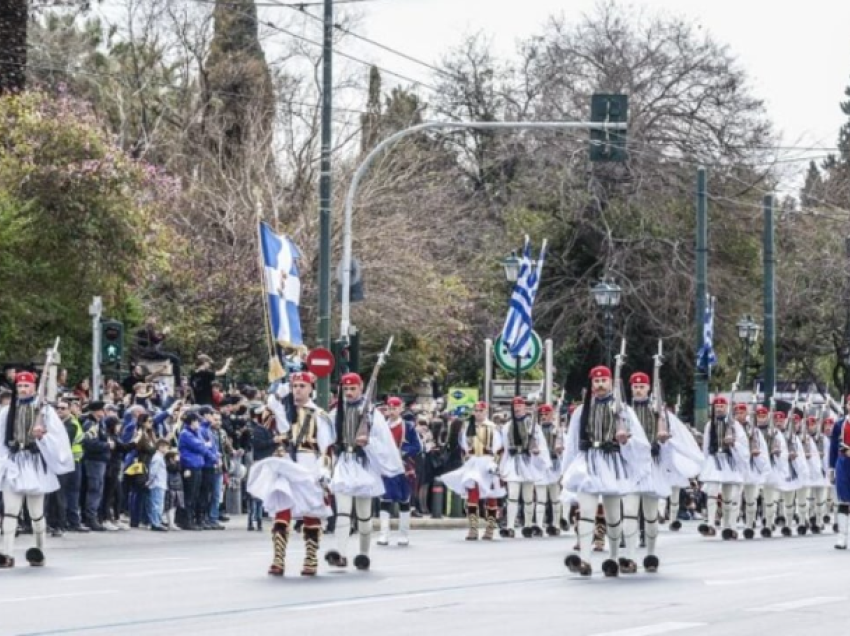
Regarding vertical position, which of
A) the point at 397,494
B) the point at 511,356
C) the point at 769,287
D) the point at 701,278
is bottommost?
the point at 397,494

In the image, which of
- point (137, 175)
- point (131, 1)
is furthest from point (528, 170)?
point (137, 175)

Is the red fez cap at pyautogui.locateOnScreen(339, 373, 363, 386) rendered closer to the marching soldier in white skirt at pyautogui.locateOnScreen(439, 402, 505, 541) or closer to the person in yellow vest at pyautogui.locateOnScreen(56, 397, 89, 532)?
the person in yellow vest at pyautogui.locateOnScreen(56, 397, 89, 532)

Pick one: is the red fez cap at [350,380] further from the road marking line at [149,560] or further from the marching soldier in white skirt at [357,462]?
the road marking line at [149,560]

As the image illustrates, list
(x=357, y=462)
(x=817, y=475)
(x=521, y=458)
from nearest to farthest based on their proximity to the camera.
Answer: (x=357, y=462) → (x=521, y=458) → (x=817, y=475)

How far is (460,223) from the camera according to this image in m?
57.9

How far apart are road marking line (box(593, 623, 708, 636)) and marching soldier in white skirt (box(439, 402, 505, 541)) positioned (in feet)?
52.2

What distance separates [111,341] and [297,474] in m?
12.3

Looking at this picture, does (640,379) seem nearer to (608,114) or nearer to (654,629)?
(654,629)

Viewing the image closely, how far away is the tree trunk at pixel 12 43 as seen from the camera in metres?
38.2

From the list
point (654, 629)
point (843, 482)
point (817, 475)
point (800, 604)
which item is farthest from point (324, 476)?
point (817, 475)

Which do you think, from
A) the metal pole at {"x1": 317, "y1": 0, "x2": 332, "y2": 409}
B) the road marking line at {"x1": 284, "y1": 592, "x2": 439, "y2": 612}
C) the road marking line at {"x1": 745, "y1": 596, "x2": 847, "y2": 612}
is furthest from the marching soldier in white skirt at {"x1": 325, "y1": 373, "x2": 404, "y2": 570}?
the metal pole at {"x1": 317, "y1": 0, "x2": 332, "y2": 409}

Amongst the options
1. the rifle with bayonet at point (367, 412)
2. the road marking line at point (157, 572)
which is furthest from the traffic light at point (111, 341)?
the rifle with bayonet at point (367, 412)

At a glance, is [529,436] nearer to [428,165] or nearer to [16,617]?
[16,617]

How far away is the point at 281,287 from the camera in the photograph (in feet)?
107
